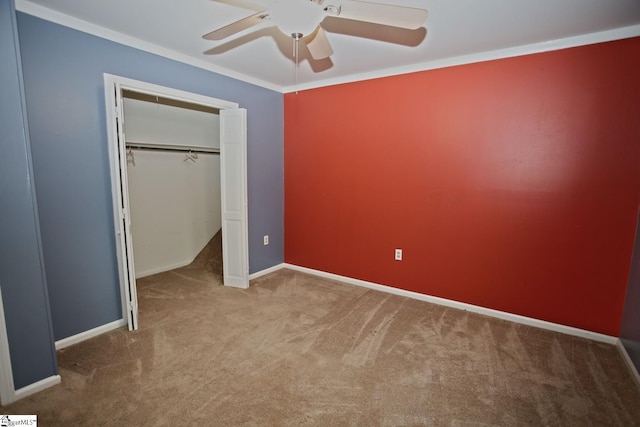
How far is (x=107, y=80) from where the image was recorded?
7.85 ft

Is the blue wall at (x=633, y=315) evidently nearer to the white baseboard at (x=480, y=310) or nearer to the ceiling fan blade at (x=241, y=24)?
the white baseboard at (x=480, y=310)

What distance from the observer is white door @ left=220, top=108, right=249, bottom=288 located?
3346mm

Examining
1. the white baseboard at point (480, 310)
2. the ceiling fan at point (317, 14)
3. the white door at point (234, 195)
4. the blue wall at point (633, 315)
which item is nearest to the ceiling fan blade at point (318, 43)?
the ceiling fan at point (317, 14)

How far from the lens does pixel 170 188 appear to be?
415 cm

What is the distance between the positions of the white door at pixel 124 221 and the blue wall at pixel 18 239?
656 mm

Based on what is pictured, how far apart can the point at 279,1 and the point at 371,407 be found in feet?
7.48

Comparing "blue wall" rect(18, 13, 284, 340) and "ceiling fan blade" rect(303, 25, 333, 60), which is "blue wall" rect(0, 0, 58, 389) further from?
"ceiling fan blade" rect(303, 25, 333, 60)

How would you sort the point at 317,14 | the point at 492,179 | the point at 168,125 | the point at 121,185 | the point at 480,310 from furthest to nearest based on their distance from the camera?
the point at 168,125 < the point at 480,310 < the point at 492,179 < the point at 121,185 < the point at 317,14

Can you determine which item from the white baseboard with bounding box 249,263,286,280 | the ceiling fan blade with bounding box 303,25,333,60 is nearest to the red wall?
the white baseboard with bounding box 249,263,286,280

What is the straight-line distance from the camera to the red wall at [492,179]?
2.44 meters

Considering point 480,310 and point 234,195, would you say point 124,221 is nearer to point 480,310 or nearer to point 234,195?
point 234,195

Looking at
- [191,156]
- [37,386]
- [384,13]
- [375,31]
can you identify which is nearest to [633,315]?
[384,13]

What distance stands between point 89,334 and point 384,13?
10.3 ft

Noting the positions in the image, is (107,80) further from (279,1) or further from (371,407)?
(371,407)
